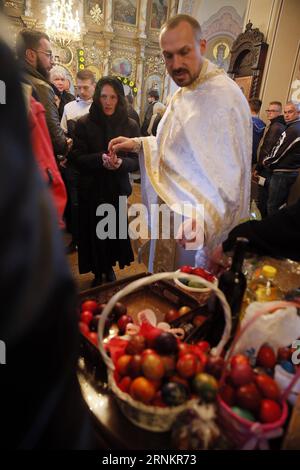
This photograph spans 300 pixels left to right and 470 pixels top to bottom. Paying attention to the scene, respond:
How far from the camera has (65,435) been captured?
430 millimetres

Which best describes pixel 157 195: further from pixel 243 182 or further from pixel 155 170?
pixel 243 182

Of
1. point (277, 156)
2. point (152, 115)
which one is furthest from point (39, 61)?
point (152, 115)

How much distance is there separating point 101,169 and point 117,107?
0.51m

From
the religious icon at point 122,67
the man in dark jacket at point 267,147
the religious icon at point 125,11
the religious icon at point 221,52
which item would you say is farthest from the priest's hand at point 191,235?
the religious icon at point 125,11

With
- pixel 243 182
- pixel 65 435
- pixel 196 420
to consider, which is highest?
pixel 243 182

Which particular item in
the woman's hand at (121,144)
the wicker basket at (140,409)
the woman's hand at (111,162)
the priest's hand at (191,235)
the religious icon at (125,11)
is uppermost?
the religious icon at (125,11)

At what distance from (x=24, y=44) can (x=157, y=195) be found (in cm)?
159

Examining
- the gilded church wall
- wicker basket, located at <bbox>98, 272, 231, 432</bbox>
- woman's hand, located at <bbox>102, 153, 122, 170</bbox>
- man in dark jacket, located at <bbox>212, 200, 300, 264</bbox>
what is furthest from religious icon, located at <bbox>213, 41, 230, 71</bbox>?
wicker basket, located at <bbox>98, 272, 231, 432</bbox>

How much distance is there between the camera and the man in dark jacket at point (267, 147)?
413cm

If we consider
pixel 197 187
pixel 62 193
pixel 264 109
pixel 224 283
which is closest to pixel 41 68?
pixel 62 193

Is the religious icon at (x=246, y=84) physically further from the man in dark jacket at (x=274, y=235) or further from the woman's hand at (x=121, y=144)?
the man in dark jacket at (x=274, y=235)

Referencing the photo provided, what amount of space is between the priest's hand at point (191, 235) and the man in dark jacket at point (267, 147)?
3.13 m

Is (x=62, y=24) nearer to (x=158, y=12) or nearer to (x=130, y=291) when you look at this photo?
(x=158, y=12)

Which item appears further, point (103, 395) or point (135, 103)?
point (135, 103)
